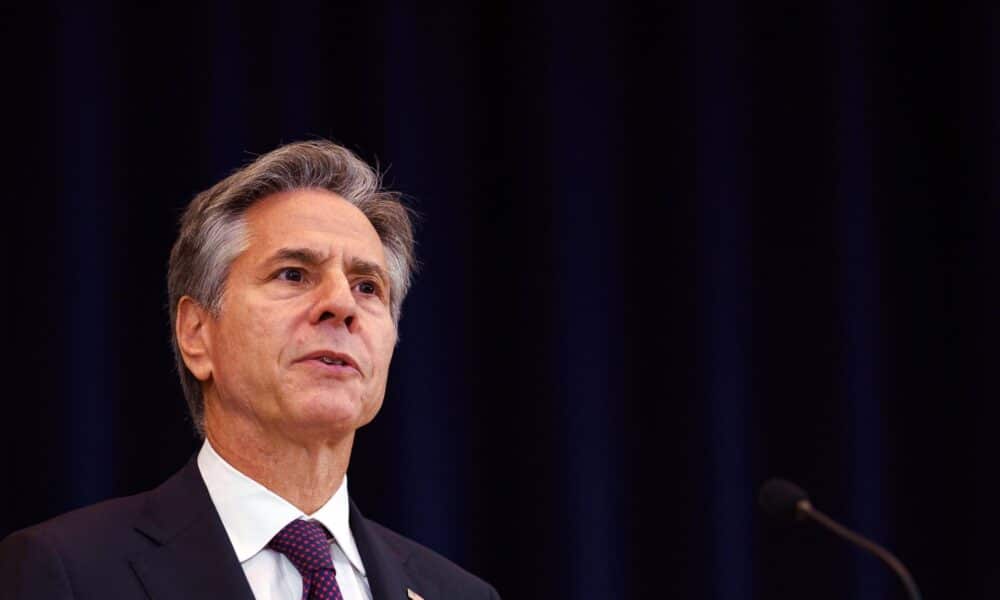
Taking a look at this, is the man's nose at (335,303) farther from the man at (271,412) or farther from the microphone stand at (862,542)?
the microphone stand at (862,542)

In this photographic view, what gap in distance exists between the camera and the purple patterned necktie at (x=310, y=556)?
7.13 ft

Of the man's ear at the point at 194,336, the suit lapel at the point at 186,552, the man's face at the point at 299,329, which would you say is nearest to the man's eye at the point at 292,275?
the man's face at the point at 299,329

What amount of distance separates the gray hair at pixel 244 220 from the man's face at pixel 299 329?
0.02 meters

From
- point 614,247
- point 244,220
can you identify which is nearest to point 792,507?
point 244,220

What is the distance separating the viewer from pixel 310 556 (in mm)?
2211

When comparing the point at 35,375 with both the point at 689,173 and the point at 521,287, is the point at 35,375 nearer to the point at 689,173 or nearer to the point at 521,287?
the point at 521,287

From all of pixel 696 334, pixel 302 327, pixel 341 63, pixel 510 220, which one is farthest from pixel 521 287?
pixel 302 327

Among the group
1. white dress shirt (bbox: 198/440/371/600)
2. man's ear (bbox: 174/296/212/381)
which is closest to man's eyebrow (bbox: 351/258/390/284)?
Result: man's ear (bbox: 174/296/212/381)

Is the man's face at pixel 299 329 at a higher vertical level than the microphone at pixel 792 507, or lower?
higher

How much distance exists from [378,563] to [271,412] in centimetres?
29

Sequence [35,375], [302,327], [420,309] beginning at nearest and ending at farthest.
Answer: [302,327], [35,375], [420,309]

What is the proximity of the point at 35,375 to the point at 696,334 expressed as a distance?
1.23 meters

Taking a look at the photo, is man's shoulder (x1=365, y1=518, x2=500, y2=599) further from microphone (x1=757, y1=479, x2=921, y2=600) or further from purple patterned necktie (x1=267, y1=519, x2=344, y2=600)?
microphone (x1=757, y1=479, x2=921, y2=600)

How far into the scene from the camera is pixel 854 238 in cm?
302
